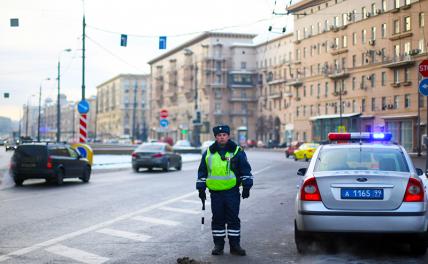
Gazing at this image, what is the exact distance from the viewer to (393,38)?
6719 centimetres

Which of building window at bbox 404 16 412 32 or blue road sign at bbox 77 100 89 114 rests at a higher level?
building window at bbox 404 16 412 32

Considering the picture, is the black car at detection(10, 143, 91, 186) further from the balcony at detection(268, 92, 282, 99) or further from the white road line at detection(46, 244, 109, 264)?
the balcony at detection(268, 92, 282, 99)

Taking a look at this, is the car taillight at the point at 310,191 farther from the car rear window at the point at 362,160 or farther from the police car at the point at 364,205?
the car rear window at the point at 362,160

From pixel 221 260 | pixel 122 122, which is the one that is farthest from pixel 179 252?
pixel 122 122

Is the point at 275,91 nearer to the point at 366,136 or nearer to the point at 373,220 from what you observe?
the point at 366,136

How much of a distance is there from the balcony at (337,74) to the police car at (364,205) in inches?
2830

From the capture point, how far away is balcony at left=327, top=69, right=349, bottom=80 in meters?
79.4

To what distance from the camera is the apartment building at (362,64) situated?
215 feet

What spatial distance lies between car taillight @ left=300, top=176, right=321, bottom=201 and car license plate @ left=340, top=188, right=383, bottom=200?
32 centimetres

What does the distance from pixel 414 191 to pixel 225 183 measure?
2364 millimetres

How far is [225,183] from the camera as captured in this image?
29.2ft

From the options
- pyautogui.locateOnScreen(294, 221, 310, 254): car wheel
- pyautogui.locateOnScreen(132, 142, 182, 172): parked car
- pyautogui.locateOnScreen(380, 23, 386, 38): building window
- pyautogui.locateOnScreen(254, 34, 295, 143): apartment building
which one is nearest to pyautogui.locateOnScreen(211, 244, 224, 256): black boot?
pyautogui.locateOnScreen(294, 221, 310, 254): car wheel

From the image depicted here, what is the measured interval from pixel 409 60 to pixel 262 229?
57.7m

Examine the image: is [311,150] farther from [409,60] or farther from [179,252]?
[179,252]
